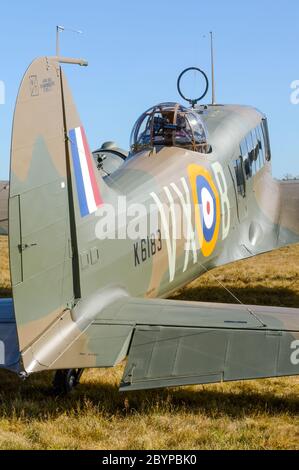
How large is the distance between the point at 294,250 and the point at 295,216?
28.7ft

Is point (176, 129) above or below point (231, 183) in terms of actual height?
above

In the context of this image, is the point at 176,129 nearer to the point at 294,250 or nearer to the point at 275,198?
the point at 275,198

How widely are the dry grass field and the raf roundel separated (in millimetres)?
2166

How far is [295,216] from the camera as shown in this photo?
12820 millimetres

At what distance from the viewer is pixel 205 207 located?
9.21 m

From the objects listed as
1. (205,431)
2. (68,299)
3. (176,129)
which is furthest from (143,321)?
(176,129)

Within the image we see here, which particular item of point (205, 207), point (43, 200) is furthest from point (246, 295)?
point (43, 200)

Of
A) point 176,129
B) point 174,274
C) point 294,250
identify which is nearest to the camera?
point 174,274

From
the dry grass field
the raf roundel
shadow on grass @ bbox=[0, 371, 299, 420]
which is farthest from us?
the raf roundel

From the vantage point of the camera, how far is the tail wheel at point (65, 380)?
6926mm

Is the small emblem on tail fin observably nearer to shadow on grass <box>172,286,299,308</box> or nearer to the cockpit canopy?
the cockpit canopy

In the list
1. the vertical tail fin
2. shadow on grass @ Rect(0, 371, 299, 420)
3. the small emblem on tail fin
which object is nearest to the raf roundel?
shadow on grass @ Rect(0, 371, 299, 420)

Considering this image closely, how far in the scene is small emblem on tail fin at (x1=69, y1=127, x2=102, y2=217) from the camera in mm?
6414

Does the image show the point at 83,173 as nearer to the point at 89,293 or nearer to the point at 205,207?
the point at 89,293
